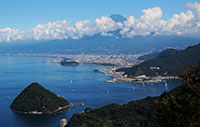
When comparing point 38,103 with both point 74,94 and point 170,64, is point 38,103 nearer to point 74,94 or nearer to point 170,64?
point 74,94

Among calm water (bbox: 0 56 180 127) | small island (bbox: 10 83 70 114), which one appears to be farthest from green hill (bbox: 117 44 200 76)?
small island (bbox: 10 83 70 114)

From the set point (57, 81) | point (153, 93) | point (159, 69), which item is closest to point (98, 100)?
point (153, 93)

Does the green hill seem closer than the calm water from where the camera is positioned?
No

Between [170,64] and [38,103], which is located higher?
[170,64]

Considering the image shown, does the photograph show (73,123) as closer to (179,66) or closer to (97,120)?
(97,120)

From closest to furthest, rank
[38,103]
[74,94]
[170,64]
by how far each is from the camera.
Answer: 1. [38,103]
2. [74,94]
3. [170,64]

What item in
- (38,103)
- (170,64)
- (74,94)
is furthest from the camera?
(170,64)

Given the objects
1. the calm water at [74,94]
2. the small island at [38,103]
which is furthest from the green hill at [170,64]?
the small island at [38,103]

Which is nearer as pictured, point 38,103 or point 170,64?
point 38,103

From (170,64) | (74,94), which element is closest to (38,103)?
(74,94)

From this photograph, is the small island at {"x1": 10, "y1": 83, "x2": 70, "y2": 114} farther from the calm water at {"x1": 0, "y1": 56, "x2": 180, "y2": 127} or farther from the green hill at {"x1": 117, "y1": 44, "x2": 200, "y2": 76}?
the green hill at {"x1": 117, "y1": 44, "x2": 200, "y2": 76}
